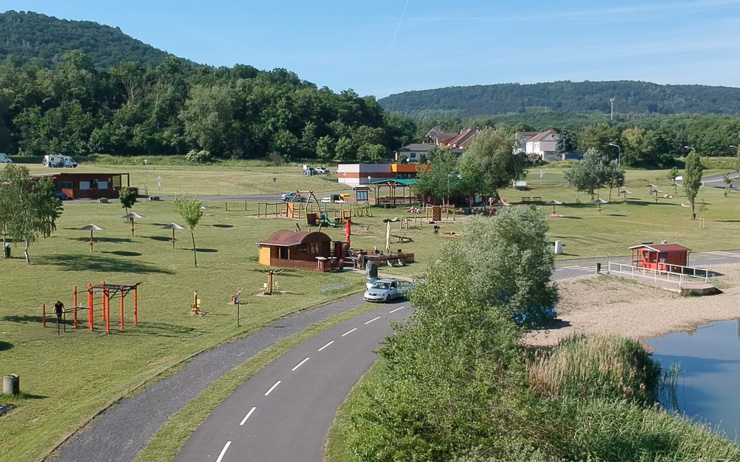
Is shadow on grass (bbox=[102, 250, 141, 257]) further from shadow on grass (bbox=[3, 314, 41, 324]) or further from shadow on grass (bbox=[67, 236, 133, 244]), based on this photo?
shadow on grass (bbox=[3, 314, 41, 324])

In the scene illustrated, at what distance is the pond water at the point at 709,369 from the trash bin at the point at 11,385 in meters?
23.5

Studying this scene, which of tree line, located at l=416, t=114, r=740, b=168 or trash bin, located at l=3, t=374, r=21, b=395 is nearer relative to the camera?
trash bin, located at l=3, t=374, r=21, b=395

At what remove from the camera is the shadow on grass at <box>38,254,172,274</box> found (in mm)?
45094

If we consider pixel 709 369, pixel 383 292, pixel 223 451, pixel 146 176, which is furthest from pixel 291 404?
pixel 146 176

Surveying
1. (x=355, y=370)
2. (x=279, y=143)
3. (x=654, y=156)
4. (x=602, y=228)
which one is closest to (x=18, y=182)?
(x=355, y=370)

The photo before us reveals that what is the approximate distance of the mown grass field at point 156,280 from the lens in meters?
25.5

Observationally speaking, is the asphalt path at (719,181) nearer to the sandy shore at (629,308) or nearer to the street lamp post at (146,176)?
the sandy shore at (629,308)

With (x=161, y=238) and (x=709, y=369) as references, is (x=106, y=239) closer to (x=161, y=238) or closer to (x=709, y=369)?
(x=161, y=238)

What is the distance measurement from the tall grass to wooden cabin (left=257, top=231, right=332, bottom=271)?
848 inches

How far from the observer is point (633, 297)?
48656 millimetres

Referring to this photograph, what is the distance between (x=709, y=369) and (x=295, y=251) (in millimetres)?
25632

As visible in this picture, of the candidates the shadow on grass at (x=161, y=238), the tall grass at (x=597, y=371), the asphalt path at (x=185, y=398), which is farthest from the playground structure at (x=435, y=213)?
the tall grass at (x=597, y=371)

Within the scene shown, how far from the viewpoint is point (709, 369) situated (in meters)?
35.2

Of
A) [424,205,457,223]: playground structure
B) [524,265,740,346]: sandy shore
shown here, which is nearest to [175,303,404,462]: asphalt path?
[524,265,740,346]: sandy shore
